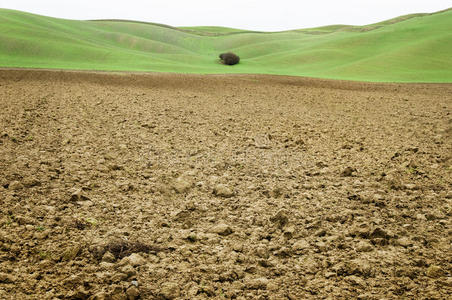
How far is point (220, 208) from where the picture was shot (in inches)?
146

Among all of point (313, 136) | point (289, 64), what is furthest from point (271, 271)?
point (289, 64)

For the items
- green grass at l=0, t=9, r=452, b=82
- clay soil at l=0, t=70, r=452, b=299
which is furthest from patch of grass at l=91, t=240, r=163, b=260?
green grass at l=0, t=9, r=452, b=82

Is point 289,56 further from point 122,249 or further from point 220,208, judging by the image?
point 122,249

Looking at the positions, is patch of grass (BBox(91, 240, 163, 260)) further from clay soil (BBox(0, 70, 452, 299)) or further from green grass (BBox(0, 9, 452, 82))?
green grass (BBox(0, 9, 452, 82))

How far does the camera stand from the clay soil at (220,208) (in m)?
2.51

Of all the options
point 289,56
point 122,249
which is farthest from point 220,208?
point 289,56

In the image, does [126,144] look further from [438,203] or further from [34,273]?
[438,203]

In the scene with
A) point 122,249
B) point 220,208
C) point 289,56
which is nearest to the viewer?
point 122,249

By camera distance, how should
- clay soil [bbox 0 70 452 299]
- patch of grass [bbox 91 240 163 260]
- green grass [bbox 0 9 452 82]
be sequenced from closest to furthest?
clay soil [bbox 0 70 452 299]
patch of grass [bbox 91 240 163 260]
green grass [bbox 0 9 452 82]

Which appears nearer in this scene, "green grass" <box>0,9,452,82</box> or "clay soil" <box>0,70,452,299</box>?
"clay soil" <box>0,70,452,299</box>

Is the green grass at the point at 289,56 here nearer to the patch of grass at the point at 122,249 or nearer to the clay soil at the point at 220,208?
the clay soil at the point at 220,208

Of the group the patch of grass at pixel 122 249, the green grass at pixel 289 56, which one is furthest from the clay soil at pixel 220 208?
the green grass at pixel 289 56

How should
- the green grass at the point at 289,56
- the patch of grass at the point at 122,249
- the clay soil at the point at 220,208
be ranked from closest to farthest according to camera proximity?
the clay soil at the point at 220,208, the patch of grass at the point at 122,249, the green grass at the point at 289,56

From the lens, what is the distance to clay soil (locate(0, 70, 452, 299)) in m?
2.51
